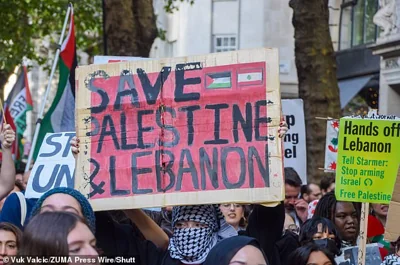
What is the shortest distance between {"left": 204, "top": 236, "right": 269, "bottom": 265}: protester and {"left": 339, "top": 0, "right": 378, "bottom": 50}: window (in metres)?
20.0

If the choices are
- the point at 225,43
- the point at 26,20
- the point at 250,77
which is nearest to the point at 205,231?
the point at 250,77

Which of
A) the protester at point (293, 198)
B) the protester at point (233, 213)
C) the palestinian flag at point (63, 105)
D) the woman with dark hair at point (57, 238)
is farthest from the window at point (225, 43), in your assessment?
the woman with dark hair at point (57, 238)

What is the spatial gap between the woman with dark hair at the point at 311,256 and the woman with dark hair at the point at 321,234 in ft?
1.03

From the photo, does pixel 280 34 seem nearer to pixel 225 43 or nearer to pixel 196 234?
pixel 225 43

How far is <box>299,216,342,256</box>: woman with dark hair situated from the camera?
20.6ft

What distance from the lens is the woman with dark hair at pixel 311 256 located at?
5.82 m

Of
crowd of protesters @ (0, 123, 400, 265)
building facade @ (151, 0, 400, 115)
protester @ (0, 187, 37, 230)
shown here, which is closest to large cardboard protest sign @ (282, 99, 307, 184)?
crowd of protesters @ (0, 123, 400, 265)

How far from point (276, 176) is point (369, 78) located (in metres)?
18.8

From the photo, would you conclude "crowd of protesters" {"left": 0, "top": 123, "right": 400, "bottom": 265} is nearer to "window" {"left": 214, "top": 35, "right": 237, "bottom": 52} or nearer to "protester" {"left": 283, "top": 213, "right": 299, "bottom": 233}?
"protester" {"left": 283, "top": 213, "right": 299, "bottom": 233}

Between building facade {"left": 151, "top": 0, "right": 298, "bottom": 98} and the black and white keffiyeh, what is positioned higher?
building facade {"left": 151, "top": 0, "right": 298, "bottom": 98}

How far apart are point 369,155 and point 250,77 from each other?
155cm

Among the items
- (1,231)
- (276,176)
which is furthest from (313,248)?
(1,231)

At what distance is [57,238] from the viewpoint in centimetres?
376

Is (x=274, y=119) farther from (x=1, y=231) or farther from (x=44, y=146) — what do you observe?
(x=44, y=146)
